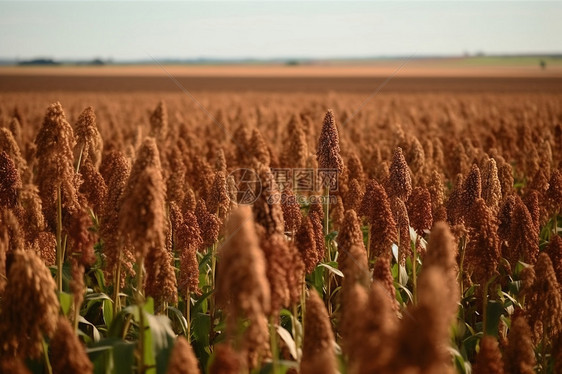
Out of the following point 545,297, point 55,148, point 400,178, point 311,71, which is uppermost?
point 311,71

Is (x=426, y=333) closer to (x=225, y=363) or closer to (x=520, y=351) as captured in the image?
(x=225, y=363)

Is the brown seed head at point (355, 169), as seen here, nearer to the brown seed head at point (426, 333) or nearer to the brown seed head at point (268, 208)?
the brown seed head at point (268, 208)

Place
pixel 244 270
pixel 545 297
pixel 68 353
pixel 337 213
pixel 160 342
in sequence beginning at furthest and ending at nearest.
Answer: pixel 337 213
pixel 545 297
pixel 160 342
pixel 68 353
pixel 244 270

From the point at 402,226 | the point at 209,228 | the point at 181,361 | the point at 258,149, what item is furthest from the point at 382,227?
the point at 258,149

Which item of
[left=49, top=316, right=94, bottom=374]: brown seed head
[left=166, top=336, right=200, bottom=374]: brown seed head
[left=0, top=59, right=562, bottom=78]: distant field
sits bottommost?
[left=49, top=316, right=94, bottom=374]: brown seed head

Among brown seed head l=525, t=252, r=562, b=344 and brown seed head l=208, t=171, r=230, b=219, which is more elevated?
brown seed head l=208, t=171, r=230, b=219

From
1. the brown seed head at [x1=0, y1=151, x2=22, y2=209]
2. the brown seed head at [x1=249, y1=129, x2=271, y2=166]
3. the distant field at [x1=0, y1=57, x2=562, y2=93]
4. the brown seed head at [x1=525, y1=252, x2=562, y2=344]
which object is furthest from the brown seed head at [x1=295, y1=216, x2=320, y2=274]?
the distant field at [x1=0, y1=57, x2=562, y2=93]

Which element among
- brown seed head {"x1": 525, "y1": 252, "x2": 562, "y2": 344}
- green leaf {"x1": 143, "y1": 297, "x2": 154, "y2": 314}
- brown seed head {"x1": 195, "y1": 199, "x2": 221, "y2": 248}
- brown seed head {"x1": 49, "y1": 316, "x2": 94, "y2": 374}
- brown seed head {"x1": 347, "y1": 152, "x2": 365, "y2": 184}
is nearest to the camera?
brown seed head {"x1": 49, "y1": 316, "x2": 94, "y2": 374}

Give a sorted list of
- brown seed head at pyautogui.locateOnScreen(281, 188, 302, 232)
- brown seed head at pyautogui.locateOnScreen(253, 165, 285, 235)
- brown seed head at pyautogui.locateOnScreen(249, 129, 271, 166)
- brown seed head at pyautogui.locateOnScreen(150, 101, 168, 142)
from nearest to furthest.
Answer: brown seed head at pyautogui.locateOnScreen(253, 165, 285, 235)
brown seed head at pyautogui.locateOnScreen(281, 188, 302, 232)
brown seed head at pyautogui.locateOnScreen(249, 129, 271, 166)
brown seed head at pyautogui.locateOnScreen(150, 101, 168, 142)

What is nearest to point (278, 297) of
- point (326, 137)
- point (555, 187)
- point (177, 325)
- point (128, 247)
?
point (128, 247)

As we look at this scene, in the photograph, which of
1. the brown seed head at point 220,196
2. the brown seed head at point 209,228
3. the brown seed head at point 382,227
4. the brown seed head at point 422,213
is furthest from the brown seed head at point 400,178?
the brown seed head at point 209,228

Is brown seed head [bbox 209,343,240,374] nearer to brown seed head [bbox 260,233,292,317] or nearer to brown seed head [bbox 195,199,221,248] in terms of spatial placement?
brown seed head [bbox 260,233,292,317]

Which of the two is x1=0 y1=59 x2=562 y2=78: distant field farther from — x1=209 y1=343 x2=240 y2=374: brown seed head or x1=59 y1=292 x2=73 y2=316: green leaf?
x1=209 y1=343 x2=240 y2=374: brown seed head

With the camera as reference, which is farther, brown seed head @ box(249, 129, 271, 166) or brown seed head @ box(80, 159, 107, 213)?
brown seed head @ box(249, 129, 271, 166)
